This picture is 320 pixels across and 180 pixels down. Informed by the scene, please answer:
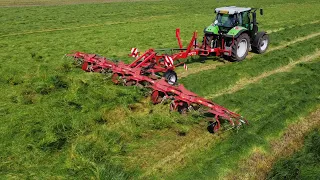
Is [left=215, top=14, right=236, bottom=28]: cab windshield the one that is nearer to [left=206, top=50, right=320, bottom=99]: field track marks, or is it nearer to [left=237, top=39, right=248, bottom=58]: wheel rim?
[left=237, top=39, right=248, bottom=58]: wheel rim

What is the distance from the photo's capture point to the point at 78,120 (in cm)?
664

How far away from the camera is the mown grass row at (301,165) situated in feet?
16.2

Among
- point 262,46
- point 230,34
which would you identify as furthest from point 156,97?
point 262,46

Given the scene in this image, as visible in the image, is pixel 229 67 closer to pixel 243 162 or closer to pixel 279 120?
pixel 279 120

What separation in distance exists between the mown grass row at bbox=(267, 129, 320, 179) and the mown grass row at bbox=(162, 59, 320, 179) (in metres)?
0.59

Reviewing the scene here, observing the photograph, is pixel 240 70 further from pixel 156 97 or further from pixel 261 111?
pixel 156 97

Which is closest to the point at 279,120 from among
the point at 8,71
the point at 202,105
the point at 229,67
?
the point at 202,105

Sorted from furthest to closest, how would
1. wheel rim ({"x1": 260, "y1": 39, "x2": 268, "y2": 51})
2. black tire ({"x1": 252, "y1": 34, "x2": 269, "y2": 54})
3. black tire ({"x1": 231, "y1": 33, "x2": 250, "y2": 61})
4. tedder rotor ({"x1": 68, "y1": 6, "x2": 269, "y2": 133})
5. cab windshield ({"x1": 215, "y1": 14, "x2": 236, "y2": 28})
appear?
wheel rim ({"x1": 260, "y1": 39, "x2": 268, "y2": 51})
black tire ({"x1": 252, "y1": 34, "x2": 269, "y2": 54})
cab windshield ({"x1": 215, "y1": 14, "x2": 236, "y2": 28})
black tire ({"x1": 231, "y1": 33, "x2": 250, "y2": 61})
tedder rotor ({"x1": 68, "y1": 6, "x2": 269, "y2": 133})

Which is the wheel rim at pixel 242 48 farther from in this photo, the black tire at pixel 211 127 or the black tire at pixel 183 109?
the black tire at pixel 211 127

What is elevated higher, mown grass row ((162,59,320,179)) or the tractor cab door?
the tractor cab door

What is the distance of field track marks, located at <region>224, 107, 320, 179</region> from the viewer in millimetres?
5270

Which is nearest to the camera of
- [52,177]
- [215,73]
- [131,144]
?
[52,177]

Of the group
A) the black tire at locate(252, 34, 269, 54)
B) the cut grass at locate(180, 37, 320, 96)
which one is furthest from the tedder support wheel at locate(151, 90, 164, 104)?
the black tire at locate(252, 34, 269, 54)

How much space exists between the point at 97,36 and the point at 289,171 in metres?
14.7
